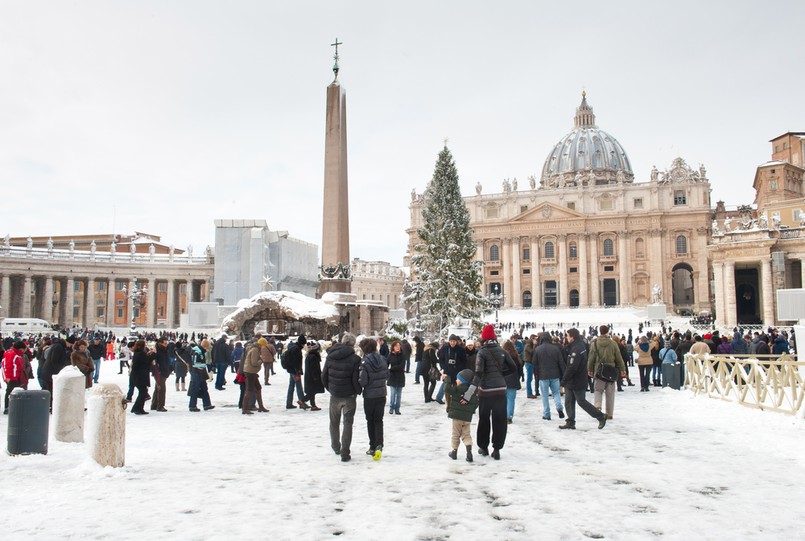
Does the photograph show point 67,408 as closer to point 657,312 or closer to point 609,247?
point 657,312

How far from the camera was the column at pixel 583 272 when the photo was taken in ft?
265

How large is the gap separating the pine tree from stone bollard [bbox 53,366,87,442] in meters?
24.2

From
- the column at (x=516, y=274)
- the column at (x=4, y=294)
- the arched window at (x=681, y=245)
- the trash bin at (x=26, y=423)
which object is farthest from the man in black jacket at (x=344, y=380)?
the arched window at (x=681, y=245)

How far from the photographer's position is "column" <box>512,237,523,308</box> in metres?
83.8

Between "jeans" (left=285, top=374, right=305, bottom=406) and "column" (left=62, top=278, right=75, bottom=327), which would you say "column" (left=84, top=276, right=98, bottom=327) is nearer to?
"column" (left=62, top=278, right=75, bottom=327)

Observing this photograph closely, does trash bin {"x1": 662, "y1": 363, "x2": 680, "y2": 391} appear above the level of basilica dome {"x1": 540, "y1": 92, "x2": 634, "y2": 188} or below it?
below

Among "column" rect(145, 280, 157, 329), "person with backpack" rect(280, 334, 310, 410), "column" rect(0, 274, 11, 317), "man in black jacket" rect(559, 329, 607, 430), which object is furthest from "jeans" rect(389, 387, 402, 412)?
"column" rect(0, 274, 11, 317)

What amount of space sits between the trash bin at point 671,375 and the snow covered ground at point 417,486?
18.4 feet

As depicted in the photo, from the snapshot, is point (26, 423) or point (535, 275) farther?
point (535, 275)

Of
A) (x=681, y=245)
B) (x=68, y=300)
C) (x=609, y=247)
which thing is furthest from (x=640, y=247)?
(x=68, y=300)

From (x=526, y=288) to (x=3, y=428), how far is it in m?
77.9

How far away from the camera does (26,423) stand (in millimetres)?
7824

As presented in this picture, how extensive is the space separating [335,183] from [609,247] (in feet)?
203

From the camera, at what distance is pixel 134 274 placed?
62.4 metres
